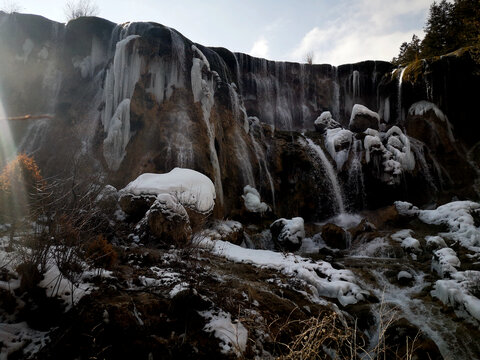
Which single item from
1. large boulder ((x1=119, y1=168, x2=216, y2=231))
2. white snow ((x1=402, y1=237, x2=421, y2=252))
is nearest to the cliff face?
large boulder ((x1=119, y1=168, x2=216, y2=231))

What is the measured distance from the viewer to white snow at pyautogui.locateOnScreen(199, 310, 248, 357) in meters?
3.02

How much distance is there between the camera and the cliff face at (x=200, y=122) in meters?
11.9

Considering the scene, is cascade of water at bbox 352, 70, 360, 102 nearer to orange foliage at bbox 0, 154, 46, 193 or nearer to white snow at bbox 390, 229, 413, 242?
white snow at bbox 390, 229, 413, 242

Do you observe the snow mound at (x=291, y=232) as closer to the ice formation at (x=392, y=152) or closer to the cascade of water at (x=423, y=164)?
the ice formation at (x=392, y=152)

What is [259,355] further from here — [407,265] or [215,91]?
[215,91]

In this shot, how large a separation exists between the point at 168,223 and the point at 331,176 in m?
10.3

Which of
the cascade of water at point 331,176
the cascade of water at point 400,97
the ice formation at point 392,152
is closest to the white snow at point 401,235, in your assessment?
the cascade of water at point 331,176

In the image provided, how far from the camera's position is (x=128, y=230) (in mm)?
7312

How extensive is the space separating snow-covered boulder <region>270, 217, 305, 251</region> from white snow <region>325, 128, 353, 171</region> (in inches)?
221

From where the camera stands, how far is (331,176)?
14.8 meters

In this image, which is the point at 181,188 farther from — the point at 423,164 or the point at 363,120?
the point at 423,164

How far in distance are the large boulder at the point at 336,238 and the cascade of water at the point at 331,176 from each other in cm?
363

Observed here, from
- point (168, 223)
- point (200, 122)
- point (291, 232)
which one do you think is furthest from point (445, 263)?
point (200, 122)

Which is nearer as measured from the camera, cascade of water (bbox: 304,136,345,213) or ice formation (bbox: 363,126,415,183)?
ice formation (bbox: 363,126,415,183)
